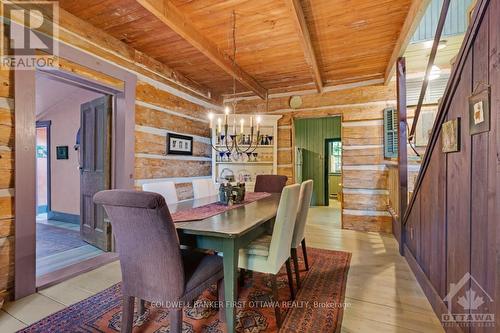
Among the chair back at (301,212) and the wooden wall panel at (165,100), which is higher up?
the wooden wall panel at (165,100)

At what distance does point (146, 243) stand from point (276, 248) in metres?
0.86

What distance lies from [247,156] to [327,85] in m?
1.99

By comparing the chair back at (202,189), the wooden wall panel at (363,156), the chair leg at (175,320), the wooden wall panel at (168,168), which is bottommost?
the chair leg at (175,320)

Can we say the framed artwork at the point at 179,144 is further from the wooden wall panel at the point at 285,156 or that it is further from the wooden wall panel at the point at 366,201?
the wooden wall panel at the point at 366,201

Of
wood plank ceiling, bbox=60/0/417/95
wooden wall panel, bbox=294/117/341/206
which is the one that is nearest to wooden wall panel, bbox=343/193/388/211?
wood plank ceiling, bbox=60/0/417/95

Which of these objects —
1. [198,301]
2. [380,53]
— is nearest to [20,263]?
[198,301]

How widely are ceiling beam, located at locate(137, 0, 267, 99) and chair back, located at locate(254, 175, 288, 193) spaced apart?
5.39ft

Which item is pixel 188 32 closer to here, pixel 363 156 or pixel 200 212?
pixel 200 212

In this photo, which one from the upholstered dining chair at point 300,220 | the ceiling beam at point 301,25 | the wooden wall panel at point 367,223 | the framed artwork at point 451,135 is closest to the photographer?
the framed artwork at point 451,135

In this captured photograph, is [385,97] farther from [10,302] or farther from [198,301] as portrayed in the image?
[10,302]

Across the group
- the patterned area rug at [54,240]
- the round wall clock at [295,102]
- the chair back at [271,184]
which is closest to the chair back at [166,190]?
the chair back at [271,184]

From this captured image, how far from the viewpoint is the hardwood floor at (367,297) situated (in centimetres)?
181
